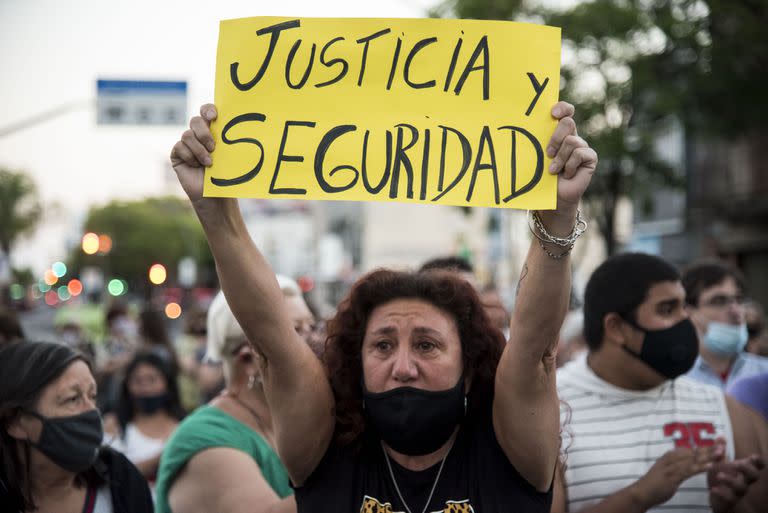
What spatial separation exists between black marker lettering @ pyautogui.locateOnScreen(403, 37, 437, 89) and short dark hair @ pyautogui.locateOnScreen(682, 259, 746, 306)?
3.16 meters

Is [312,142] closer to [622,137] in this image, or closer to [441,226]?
[622,137]

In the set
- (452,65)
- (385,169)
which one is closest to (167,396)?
(385,169)

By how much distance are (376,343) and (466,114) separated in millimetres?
723

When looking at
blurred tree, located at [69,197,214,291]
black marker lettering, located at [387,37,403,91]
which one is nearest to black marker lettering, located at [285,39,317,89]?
black marker lettering, located at [387,37,403,91]

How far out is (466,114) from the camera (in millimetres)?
2516

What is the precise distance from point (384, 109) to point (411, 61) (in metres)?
0.15

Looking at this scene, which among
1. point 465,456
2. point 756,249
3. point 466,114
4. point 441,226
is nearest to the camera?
point 466,114

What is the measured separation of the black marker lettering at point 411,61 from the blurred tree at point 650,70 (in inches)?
607

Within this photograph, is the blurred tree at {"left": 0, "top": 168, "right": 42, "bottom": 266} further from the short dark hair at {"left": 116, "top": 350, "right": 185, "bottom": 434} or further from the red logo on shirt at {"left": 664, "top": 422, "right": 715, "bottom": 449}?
the red logo on shirt at {"left": 664, "top": 422, "right": 715, "bottom": 449}

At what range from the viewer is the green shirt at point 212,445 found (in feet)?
11.0

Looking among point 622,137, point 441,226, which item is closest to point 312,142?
point 622,137

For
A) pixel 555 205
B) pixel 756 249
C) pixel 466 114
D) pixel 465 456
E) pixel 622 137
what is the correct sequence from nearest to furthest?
A: pixel 555 205 → pixel 466 114 → pixel 465 456 → pixel 622 137 → pixel 756 249

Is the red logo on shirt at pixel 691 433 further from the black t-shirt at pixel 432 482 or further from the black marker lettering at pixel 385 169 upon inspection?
the black marker lettering at pixel 385 169

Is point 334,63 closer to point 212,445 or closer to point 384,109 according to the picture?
point 384,109
